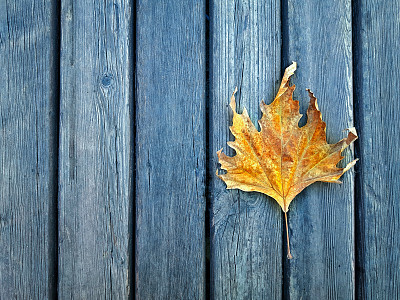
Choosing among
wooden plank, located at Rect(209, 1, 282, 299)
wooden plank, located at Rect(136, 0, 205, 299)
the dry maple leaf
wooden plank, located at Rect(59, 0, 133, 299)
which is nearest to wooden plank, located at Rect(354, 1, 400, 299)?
the dry maple leaf

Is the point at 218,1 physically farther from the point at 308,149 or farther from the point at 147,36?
the point at 308,149

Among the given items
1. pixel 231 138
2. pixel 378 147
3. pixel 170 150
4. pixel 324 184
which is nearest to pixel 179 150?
pixel 170 150

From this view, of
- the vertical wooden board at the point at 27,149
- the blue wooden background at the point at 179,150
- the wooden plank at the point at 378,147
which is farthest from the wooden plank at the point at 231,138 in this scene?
the vertical wooden board at the point at 27,149

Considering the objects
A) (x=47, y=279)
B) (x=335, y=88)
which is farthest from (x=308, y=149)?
(x=47, y=279)

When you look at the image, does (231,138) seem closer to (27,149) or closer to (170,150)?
(170,150)

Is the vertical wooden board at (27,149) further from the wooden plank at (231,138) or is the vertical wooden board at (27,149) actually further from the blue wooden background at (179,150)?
the wooden plank at (231,138)

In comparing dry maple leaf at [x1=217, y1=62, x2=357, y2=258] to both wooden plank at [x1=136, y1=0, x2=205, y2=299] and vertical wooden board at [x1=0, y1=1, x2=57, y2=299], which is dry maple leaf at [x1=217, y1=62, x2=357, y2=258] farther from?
vertical wooden board at [x1=0, y1=1, x2=57, y2=299]
